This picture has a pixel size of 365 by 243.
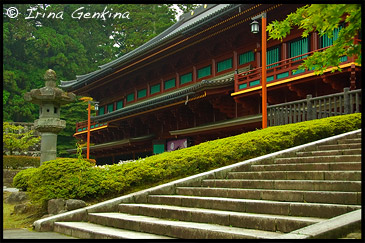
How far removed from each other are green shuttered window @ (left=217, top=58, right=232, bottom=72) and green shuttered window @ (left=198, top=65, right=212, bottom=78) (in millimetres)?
802

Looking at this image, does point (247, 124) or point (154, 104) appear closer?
point (247, 124)

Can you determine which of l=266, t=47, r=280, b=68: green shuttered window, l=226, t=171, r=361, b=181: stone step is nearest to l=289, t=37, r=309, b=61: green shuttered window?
l=266, t=47, r=280, b=68: green shuttered window

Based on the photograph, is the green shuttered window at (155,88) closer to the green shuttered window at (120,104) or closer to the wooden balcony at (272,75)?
the green shuttered window at (120,104)

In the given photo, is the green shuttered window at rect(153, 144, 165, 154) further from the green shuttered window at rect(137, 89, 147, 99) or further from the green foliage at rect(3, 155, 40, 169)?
the green foliage at rect(3, 155, 40, 169)

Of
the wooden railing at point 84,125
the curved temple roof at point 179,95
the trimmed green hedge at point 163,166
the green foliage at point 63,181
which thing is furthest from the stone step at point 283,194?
the wooden railing at point 84,125

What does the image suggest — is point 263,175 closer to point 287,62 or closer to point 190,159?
point 190,159

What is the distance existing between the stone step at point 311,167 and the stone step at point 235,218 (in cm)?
215

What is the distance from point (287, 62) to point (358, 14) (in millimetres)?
12241

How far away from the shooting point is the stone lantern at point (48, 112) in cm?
1642

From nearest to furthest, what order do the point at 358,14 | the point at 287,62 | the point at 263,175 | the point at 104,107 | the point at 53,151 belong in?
the point at 358,14 → the point at 263,175 → the point at 53,151 → the point at 287,62 → the point at 104,107

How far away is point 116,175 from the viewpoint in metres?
10.5

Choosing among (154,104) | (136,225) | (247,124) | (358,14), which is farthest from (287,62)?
(136,225)

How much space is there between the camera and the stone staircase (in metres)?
5.91

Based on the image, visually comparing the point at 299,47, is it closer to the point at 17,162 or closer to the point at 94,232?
the point at 94,232
